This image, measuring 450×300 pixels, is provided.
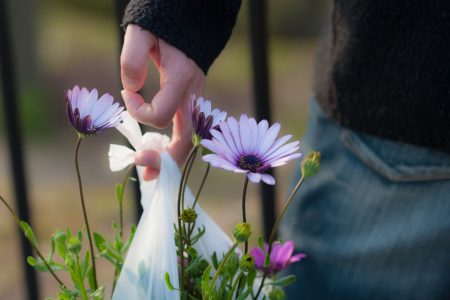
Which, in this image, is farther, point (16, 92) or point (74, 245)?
point (16, 92)

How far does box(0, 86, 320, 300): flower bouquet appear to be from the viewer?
0.78 meters

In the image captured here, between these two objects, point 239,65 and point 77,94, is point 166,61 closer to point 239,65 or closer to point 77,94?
point 77,94

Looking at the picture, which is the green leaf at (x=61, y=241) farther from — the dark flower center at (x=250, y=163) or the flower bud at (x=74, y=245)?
the dark flower center at (x=250, y=163)

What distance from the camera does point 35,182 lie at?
4.02 meters

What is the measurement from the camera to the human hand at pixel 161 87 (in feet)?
2.92

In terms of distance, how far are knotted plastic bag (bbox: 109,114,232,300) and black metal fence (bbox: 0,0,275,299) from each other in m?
0.57

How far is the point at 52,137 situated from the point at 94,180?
808 millimetres

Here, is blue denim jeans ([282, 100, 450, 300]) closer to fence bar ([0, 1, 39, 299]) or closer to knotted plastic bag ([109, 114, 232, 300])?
knotted plastic bag ([109, 114, 232, 300])

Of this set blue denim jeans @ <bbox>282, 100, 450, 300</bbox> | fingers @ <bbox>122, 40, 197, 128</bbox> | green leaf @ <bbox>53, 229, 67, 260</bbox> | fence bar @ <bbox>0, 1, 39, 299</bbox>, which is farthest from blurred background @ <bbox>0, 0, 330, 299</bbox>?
green leaf @ <bbox>53, 229, 67, 260</bbox>

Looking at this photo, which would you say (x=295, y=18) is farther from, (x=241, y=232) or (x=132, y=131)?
(x=241, y=232)

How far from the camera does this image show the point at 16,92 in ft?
4.98

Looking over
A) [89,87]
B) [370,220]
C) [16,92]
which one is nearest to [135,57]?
[370,220]

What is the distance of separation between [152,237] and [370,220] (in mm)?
429

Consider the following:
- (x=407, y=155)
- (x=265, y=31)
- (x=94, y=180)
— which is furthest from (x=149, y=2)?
(x=94, y=180)
